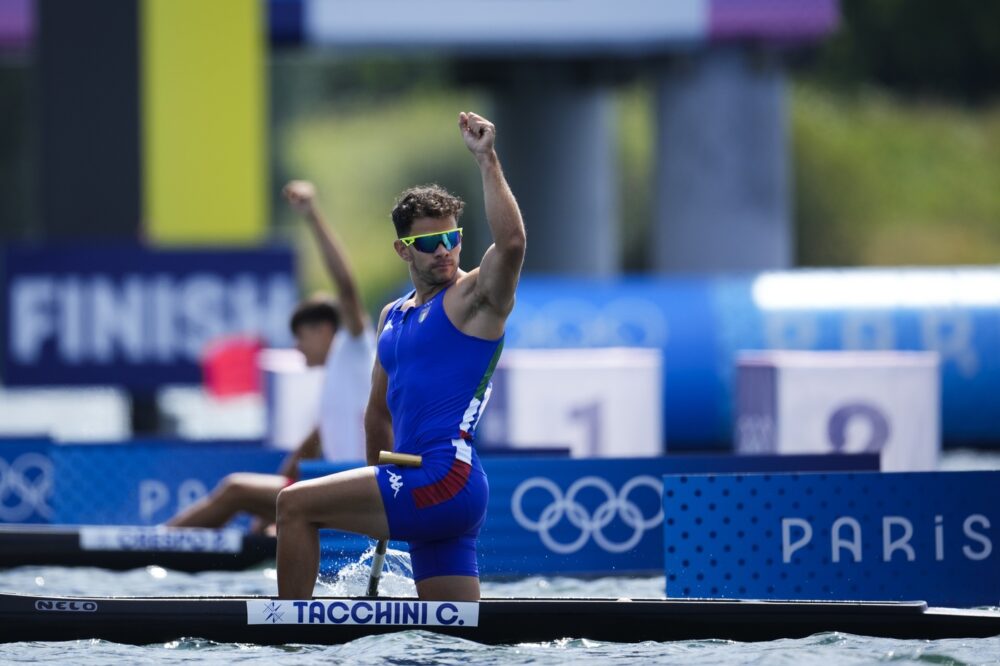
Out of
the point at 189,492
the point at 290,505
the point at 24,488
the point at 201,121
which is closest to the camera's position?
the point at 290,505

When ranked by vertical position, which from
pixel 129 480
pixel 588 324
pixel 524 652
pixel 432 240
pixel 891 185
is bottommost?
pixel 524 652

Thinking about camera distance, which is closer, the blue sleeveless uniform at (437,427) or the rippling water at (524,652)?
the blue sleeveless uniform at (437,427)

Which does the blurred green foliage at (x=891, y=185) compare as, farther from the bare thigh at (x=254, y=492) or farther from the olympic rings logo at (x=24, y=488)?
the bare thigh at (x=254, y=492)

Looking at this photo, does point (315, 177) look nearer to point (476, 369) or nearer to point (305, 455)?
point (305, 455)

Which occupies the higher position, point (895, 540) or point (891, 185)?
point (891, 185)

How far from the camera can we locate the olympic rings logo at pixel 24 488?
12.4 meters

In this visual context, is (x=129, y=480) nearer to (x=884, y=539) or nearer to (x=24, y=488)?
(x=24, y=488)

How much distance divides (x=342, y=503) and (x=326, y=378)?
293 cm

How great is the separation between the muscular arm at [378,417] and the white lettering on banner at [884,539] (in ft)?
7.50

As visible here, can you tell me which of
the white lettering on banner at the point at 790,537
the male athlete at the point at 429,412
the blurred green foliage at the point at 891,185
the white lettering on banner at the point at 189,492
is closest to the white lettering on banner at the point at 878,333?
the white lettering on banner at the point at 189,492

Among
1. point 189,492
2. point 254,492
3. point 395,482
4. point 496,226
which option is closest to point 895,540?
point 395,482

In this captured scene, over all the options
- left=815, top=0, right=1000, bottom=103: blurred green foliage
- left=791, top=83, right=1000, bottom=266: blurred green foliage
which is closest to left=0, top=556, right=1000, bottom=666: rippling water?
left=791, top=83, right=1000, bottom=266: blurred green foliage

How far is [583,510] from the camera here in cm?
1002

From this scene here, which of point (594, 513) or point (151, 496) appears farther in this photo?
point (151, 496)
